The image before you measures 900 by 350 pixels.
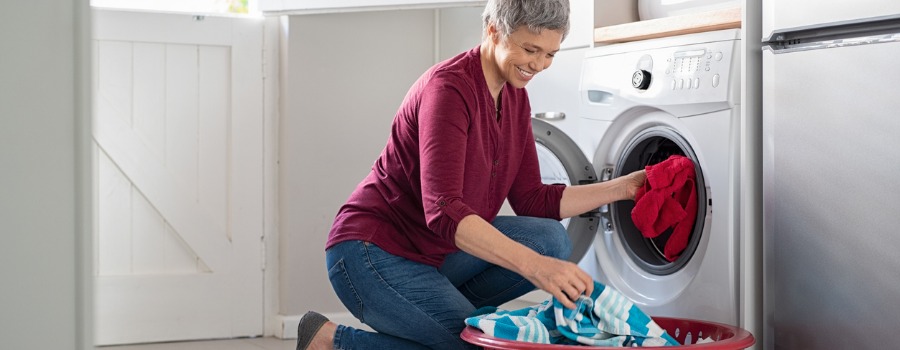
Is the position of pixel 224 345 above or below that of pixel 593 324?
below

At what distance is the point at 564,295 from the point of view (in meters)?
1.61

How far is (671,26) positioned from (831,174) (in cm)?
52

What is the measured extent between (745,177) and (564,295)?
0.51 metres

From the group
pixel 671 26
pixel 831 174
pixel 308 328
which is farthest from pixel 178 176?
pixel 831 174

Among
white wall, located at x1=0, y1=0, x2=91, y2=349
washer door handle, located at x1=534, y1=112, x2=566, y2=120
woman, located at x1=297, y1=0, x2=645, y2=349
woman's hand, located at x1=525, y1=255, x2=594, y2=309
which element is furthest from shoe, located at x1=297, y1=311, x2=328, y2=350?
white wall, located at x1=0, y1=0, x2=91, y2=349

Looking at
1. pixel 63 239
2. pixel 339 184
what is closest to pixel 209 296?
pixel 339 184

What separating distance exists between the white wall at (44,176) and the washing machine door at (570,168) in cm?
177

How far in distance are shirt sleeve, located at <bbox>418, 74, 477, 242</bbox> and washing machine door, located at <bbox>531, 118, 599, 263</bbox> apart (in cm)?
55

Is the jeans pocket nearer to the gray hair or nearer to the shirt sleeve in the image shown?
the shirt sleeve

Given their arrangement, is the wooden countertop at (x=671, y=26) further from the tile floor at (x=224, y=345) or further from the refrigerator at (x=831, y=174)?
the tile floor at (x=224, y=345)

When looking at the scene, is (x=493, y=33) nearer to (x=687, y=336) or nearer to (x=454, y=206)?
(x=454, y=206)

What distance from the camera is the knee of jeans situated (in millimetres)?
2014

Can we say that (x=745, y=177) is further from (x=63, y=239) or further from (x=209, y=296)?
(x=209, y=296)

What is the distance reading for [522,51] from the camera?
1.79 metres
